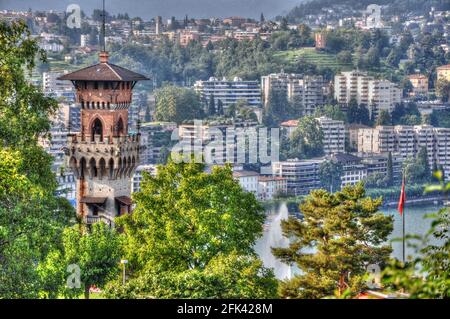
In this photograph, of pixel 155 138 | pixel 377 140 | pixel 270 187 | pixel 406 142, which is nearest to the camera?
pixel 270 187

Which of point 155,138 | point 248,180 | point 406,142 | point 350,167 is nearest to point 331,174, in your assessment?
point 350,167

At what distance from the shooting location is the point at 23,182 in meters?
15.1

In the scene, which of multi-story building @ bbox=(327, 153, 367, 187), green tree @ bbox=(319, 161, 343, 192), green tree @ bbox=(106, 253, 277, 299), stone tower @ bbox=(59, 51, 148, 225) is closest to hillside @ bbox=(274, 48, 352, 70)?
multi-story building @ bbox=(327, 153, 367, 187)

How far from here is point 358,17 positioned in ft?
334

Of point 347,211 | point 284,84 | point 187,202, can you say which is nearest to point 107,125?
point 187,202

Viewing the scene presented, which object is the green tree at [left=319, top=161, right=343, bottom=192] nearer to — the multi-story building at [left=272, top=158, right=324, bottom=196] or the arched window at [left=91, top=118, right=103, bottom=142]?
the multi-story building at [left=272, top=158, right=324, bottom=196]

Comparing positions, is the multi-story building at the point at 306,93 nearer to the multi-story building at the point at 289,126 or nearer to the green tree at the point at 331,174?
the multi-story building at the point at 289,126

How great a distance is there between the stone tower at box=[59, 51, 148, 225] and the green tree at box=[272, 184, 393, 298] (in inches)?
223

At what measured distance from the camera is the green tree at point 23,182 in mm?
15578

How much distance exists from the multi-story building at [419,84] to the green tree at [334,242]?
74.4m

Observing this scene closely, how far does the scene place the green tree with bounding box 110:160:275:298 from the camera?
19266mm

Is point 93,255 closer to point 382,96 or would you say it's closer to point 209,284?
point 209,284

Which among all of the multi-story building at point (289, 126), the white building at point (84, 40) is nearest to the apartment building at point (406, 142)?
the multi-story building at point (289, 126)

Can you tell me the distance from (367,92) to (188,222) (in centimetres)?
7049
